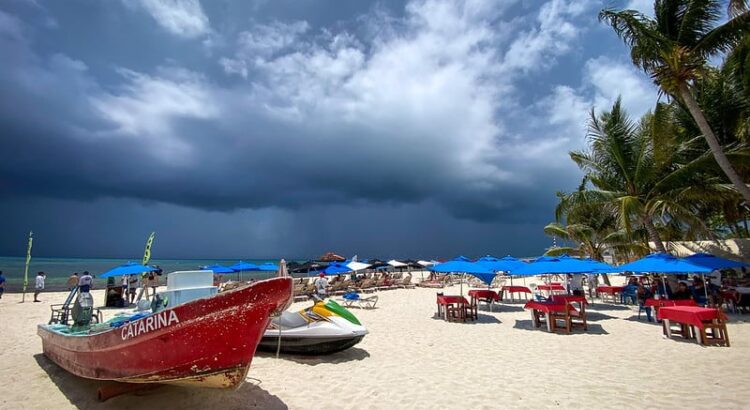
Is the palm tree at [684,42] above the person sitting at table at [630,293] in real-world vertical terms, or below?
above

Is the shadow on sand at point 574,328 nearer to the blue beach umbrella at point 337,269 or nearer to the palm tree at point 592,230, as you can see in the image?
the palm tree at point 592,230

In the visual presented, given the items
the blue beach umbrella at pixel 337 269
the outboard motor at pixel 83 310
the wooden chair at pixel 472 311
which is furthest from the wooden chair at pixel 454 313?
the blue beach umbrella at pixel 337 269

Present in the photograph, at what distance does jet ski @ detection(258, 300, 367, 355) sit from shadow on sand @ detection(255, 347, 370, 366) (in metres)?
0.10

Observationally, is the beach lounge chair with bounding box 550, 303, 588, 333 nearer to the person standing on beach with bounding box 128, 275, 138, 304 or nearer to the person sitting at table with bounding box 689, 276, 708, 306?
the person sitting at table with bounding box 689, 276, 708, 306

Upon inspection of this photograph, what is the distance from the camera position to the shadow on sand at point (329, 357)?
710cm

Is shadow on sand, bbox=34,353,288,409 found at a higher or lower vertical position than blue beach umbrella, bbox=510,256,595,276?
lower

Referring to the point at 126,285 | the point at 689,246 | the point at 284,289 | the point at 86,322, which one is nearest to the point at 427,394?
the point at 284,289

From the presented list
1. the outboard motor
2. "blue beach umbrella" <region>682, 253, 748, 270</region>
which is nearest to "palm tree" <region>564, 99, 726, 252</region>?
"blue beach umbrella" <region>682, 253, 748, 270</region>

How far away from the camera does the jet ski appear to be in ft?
23.8

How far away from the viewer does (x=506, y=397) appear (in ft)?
16.3

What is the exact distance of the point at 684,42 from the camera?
1186 centimetres

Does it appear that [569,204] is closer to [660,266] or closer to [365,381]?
[660,266]

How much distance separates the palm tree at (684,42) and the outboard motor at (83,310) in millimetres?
16893

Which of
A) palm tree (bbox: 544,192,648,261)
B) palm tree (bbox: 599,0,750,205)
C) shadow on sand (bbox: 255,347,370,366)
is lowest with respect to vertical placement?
shadow on sand (bbox: 255,347,370,366)
